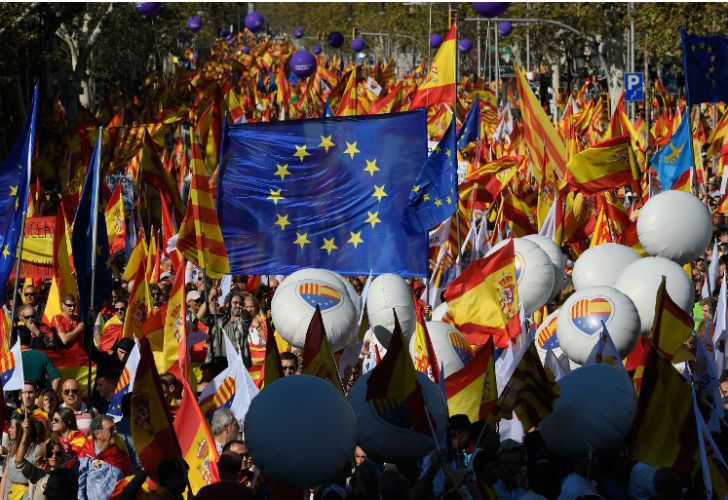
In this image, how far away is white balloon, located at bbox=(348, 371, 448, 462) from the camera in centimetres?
752

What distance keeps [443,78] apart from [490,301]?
6.11m

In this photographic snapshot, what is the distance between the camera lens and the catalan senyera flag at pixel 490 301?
35.3 ft

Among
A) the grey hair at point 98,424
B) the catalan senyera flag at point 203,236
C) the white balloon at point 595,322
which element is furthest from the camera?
the catalan senyera flag at point 203,236

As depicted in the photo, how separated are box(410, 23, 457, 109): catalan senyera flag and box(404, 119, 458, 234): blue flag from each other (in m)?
3.92

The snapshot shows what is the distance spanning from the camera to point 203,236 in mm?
11961

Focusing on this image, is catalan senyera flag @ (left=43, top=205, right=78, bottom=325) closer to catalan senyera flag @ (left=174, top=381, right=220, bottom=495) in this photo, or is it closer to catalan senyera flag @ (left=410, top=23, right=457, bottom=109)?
catalan senyera flag @ (left=174, top=381, right=220, bottom=495)

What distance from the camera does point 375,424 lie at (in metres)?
7.59

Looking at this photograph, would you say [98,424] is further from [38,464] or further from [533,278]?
[533,278]

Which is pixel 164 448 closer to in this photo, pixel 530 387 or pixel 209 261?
pixel 530 387

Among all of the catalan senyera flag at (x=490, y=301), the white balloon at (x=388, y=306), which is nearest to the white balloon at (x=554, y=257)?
the catalan senyera flag at (x=490, y=301)

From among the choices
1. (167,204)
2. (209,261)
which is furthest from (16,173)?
(167,204)

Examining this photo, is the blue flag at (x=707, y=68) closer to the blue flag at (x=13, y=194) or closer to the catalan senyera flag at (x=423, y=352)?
the catalan senyera flag at (x=423, y=352)

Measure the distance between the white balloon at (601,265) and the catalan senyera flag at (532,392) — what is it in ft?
12.2

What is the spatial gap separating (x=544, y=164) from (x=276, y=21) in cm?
13762
